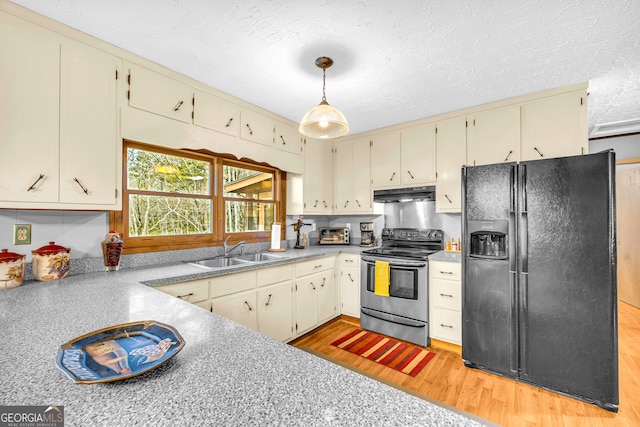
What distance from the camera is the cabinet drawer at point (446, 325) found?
2.60 m

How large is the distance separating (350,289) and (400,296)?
66 centimetres

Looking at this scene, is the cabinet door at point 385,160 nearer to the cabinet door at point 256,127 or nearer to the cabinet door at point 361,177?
the cabinet door at point 361,177

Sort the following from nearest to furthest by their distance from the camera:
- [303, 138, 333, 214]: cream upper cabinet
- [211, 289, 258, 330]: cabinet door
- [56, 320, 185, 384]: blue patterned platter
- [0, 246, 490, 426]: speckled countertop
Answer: [0, 246, 490, 426]: speckled countertop < [56, 320, 185, 384]: blue patterned platter < [211, 289, 258, 330]: cabinet door < [303, 138, 333, 214]: cream upper cabinet

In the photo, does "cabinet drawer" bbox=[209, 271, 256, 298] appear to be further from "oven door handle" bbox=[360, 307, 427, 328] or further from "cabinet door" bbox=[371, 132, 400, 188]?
"cabinet door" bbox=[371, 132, 400, 188]

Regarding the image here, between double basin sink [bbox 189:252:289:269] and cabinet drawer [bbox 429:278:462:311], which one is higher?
double basin sink [bbox 189:252:289:269]

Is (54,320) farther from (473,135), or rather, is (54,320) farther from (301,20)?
(473,135)

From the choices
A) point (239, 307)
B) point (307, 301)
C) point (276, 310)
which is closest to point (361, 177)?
point (307, 301)

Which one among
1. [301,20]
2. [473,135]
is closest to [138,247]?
[301,20]

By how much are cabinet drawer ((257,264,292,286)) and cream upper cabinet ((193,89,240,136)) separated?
1321 mm

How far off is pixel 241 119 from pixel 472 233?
7.66ft

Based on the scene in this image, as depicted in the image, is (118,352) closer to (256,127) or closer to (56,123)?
(56,123)

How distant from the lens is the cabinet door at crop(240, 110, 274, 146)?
272 centimetres

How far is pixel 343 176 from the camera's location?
3842mm

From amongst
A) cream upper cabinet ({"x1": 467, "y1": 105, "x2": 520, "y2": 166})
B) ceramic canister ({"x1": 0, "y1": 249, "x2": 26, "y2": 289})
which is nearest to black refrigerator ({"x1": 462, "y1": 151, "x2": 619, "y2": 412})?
cream upper cabinet ({"x1": 467, "y1": 105, "x2": 520, "y2": 166})
